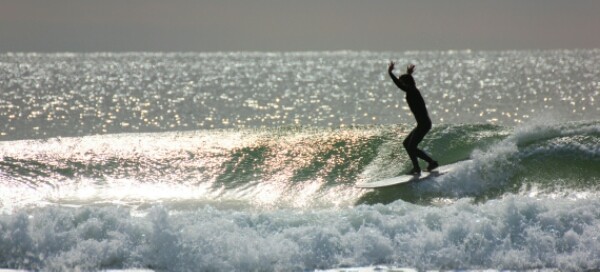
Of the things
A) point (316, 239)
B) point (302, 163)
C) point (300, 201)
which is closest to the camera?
point (316, 239)

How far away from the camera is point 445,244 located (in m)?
8.89

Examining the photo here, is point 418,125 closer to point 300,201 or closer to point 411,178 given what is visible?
point 411,178

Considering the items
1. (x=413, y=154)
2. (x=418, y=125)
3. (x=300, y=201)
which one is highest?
(x=418, y=125)

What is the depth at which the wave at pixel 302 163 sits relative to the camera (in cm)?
1159

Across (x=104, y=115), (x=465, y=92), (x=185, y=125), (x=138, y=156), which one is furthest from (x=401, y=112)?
(x=138, y=156)

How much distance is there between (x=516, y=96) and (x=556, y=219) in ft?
145

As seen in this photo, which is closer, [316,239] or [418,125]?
[316,239]

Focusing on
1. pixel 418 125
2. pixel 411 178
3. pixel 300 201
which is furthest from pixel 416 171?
pixel 300 201

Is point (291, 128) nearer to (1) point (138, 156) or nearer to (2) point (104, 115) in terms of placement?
(1) point (138, 156)

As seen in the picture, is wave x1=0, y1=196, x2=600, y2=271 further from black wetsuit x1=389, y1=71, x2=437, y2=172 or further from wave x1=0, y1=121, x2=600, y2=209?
black wetsuit x1=389, y1=71, x2=437, y2=172

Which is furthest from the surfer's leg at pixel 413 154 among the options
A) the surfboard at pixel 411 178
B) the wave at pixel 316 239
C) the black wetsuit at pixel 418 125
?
the wave at pixel 316 239

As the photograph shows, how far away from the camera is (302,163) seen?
1375 centimetres

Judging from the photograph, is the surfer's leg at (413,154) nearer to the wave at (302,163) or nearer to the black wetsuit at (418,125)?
the black wetsuit at (418,125)

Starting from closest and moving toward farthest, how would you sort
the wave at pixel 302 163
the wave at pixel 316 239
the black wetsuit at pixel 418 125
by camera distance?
the wave at pixel 316 239 → the wave at pixel 302 163 → the black wetsuit at pixel 418 125
